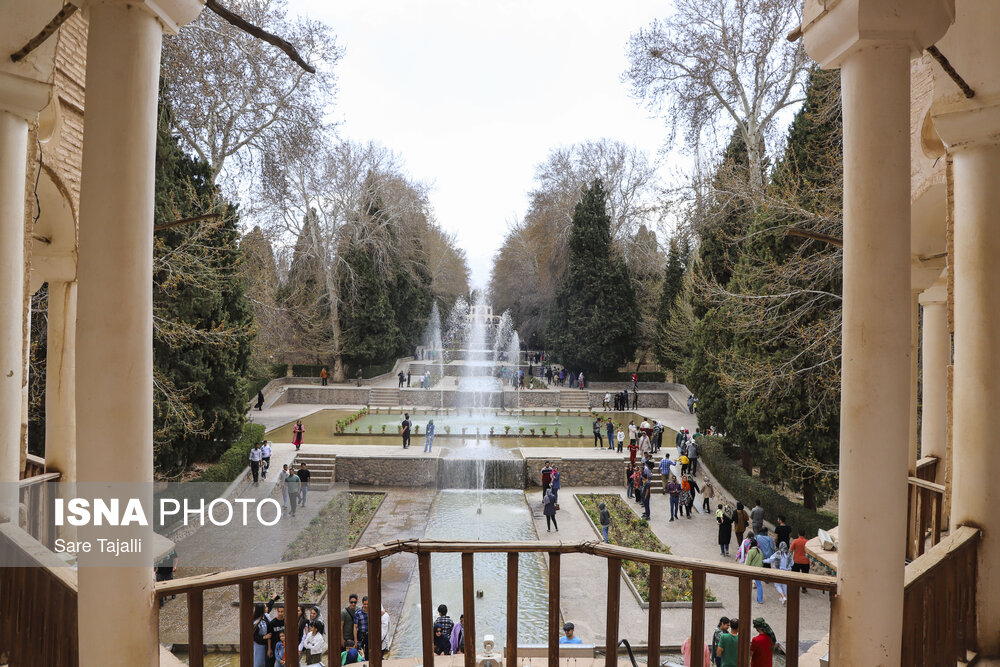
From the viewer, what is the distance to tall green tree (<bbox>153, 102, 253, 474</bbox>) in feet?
40.2

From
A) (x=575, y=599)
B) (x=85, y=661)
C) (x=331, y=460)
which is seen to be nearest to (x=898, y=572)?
(x=85, y=661)

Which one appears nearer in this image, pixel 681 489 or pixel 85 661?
pixel 85 661

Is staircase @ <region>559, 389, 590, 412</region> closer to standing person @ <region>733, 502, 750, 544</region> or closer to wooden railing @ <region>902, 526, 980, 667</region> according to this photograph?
standing person @ <region>733, 502, 750, 544</region>

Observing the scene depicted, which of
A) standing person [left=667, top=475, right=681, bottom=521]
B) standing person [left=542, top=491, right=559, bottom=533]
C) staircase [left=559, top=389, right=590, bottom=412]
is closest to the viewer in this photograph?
standing person [left=542, top=491, right=559, bottom=533]

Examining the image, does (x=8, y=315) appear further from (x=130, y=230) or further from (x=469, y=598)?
(x=469, y=598)

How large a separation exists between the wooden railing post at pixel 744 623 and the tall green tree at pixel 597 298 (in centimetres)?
2959

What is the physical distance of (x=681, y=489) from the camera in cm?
1465

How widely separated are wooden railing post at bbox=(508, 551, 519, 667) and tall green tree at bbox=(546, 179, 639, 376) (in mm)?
29479

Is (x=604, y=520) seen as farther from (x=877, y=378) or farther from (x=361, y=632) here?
(x=877, y=378)

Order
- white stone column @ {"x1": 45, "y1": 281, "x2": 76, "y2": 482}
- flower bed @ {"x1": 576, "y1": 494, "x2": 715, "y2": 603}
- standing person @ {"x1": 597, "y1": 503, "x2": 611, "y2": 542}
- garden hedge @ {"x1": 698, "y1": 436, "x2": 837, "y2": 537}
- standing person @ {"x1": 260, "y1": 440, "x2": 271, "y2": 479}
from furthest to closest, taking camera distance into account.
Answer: standing person @ {"x1": 260, "y1": 440, "x2": 271, "y2": 479}, standing person @ {"x1": 597, "y1": 503, "x2": 611, "y2": 542}, garden hedge @ {"x1": 698, "y1": 436, "x2": 837, "y2": 537}, flower bed @ {"x1": 576, "y1": 494, "x2": 715, "y2": 603}, white stone column @ {"x1": 45, "y1": 281, "x2": 76, "y2": 482}

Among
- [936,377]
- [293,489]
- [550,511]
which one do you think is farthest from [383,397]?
[936,377]

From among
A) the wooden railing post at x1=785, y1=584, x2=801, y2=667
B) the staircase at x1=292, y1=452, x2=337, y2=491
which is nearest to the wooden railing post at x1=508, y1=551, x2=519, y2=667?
the wooden railing post at x1=785, y1=584, x2=801, y2=667

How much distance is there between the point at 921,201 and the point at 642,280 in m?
29.5

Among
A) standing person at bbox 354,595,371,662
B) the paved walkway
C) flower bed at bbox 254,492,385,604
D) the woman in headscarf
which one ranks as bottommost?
the paved walkway
